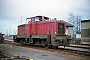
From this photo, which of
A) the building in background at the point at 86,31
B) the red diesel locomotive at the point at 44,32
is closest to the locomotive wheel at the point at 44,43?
the red diesel locomotive at the point at 44,32

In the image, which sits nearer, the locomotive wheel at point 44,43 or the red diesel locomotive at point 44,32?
the red diesel locomotive at point 44,32

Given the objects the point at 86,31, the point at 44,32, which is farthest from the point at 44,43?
the point at 86,31

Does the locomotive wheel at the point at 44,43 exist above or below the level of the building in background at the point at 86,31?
below

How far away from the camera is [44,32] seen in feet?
29.0

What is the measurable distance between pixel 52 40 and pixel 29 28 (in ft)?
8.26

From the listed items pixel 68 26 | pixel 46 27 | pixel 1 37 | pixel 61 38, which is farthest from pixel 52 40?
pixel 68 26

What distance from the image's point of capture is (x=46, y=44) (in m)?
8.45

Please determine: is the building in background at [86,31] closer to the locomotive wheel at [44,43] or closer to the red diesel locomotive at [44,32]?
the red diesel locomotive at [44,32]

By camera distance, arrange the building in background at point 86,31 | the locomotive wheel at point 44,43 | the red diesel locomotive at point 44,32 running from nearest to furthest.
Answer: the red diesel locomotive at point 44,32 → the locomotive wheel at point 44,43 → the building in background at point 86,31

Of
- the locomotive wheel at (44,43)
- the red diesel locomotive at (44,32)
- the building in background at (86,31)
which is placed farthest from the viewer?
the building in background at (86,31)

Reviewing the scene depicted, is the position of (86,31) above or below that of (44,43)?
above

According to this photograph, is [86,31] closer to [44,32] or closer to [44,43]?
[44,32]

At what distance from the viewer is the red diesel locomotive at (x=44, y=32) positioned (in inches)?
316

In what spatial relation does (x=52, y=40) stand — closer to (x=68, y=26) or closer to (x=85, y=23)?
(x=85, y=23)
